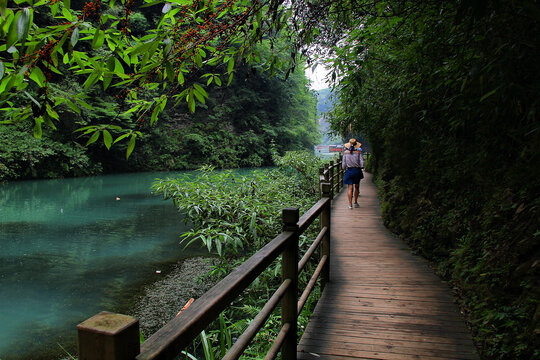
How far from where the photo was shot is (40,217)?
10.7 meters

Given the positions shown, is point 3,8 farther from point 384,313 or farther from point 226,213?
point 226,213

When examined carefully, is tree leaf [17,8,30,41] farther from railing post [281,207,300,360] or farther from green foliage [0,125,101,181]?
green foliage [0,125,101,181]

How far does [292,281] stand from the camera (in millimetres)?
2303

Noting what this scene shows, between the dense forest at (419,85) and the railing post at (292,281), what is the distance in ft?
3.13

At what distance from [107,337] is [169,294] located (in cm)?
497

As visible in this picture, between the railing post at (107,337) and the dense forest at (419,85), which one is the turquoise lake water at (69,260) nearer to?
the dense forest at (419,85)

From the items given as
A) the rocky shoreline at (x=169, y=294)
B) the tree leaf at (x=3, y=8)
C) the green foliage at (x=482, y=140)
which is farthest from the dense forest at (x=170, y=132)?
the tree leaf at (x=3, y=8)

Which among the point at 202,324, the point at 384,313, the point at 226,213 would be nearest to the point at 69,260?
the point at 226,213

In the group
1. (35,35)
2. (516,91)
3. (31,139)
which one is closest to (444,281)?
(516,91)

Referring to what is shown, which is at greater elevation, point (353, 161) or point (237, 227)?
point (353, 161)

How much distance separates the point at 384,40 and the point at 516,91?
2969mm

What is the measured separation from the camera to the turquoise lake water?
4.49 m

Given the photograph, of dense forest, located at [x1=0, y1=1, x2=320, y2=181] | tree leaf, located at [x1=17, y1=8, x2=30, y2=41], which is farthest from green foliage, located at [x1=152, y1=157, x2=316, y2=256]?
dense forest, located at [x1=0, y1=1, x2=320, y2=181]

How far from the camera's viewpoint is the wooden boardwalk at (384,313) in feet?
8.51
